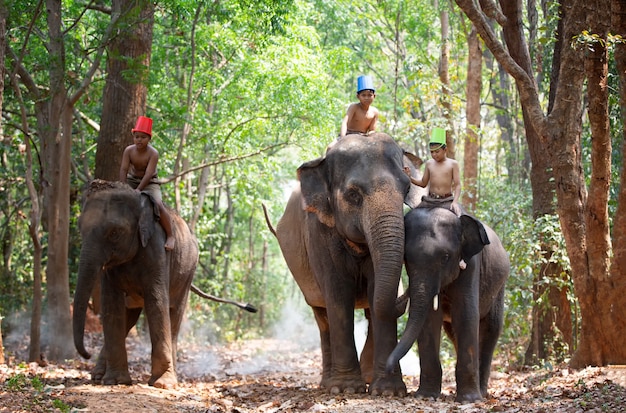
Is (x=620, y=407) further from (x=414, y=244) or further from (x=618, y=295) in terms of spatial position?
(x=618, y=295)

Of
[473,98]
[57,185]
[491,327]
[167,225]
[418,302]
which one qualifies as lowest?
[491,327]

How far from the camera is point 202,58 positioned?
22.2 meters

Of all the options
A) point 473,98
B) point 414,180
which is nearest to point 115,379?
point 414,180

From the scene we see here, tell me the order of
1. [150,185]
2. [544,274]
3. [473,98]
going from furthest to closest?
1. [473,98]
2. [544,274]
3. [150,185]

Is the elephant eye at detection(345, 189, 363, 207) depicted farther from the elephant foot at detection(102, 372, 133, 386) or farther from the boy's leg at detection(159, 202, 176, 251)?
the elephant foot at detection(102, 372, 133, 386)

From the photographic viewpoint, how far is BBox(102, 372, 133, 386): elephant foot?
10297mm

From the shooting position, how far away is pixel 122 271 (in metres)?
10.6

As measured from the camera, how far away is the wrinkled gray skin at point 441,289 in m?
8.40

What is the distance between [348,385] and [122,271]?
3039 mm

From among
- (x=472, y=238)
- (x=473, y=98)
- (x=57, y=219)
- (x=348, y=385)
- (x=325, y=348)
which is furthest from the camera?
(x=473, y=98)

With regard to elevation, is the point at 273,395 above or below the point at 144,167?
below

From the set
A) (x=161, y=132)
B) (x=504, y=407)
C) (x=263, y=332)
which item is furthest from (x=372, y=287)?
(x=263, y=332)

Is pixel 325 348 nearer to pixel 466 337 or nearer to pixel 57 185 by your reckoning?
pixel 466 337

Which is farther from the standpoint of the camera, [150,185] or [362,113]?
[150,185]
